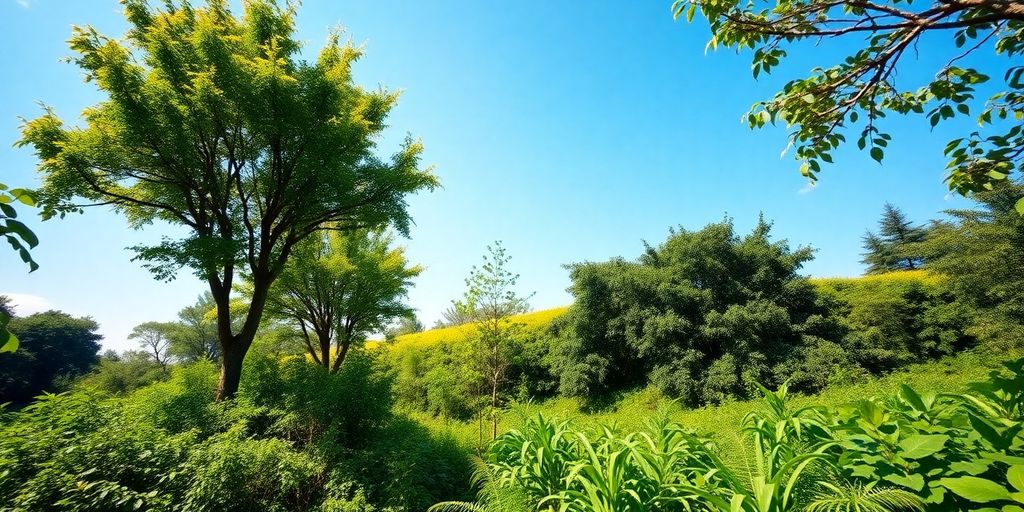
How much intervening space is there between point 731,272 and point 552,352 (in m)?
8.11

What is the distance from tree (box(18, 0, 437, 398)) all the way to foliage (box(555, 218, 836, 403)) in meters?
9.27

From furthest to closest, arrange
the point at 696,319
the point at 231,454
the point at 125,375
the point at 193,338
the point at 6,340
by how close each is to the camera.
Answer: the point at 193,338
the point at 125,375
the point at 696,319
the point at 231,454
the point at 6,340

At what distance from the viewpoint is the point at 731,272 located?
14023mm

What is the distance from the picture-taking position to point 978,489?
1.26 m

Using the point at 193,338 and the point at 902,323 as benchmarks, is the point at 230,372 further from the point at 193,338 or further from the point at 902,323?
the point at 193,338

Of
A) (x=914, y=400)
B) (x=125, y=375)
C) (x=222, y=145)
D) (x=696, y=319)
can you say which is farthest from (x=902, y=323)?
(x=125, y=375)

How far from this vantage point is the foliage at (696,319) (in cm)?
1234

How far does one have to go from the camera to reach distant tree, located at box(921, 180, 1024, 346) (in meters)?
10.8

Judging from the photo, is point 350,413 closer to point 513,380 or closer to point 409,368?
point 513,380

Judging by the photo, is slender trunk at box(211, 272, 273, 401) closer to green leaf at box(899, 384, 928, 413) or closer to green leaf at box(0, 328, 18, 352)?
green leaf at box(0, 328, 18, 352)

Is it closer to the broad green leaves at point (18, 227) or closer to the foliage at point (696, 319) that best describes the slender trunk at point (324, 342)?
the foliage at point (696, 319)

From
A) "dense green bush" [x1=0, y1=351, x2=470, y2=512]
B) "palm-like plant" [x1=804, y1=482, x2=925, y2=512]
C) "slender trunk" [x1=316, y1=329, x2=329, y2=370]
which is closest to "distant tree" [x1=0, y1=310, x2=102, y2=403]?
"slender trunk" [x1=316, y1=329, x2=329, y2=370]

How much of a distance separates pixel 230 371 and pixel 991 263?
21491 millimetres

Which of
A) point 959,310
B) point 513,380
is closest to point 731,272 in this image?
point 959,310
